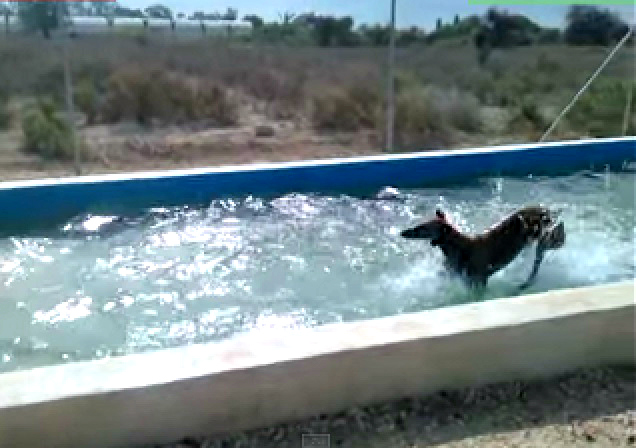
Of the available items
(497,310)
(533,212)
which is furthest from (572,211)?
(497,310)

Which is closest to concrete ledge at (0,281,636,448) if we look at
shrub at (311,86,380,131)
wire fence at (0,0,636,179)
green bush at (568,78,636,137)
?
wire fence at (0,0,636,179)

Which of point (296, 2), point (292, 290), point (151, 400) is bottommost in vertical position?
Result: point (292, 290)

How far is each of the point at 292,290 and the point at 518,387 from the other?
1.85 metres

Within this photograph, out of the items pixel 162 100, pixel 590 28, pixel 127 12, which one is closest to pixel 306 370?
pixel 162 100

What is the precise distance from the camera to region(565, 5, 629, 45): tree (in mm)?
15898

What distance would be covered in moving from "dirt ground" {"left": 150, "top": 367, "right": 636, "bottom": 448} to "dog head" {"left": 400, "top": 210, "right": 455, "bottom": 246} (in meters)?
1.54

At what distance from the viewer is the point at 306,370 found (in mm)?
2705

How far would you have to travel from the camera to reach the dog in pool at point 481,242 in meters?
4.48

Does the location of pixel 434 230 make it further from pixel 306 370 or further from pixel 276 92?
pixel 276 92

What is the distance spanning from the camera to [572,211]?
654cm

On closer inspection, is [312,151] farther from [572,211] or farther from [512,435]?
[512,435]

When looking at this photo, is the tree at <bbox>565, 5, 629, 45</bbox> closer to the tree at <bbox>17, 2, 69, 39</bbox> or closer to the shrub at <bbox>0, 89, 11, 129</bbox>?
the tree at <bbox>17, 2, 69, 39</bbox>

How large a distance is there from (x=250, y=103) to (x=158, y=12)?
200cm

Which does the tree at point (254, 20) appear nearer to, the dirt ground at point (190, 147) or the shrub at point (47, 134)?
the dirt ground at point (190, 147)
